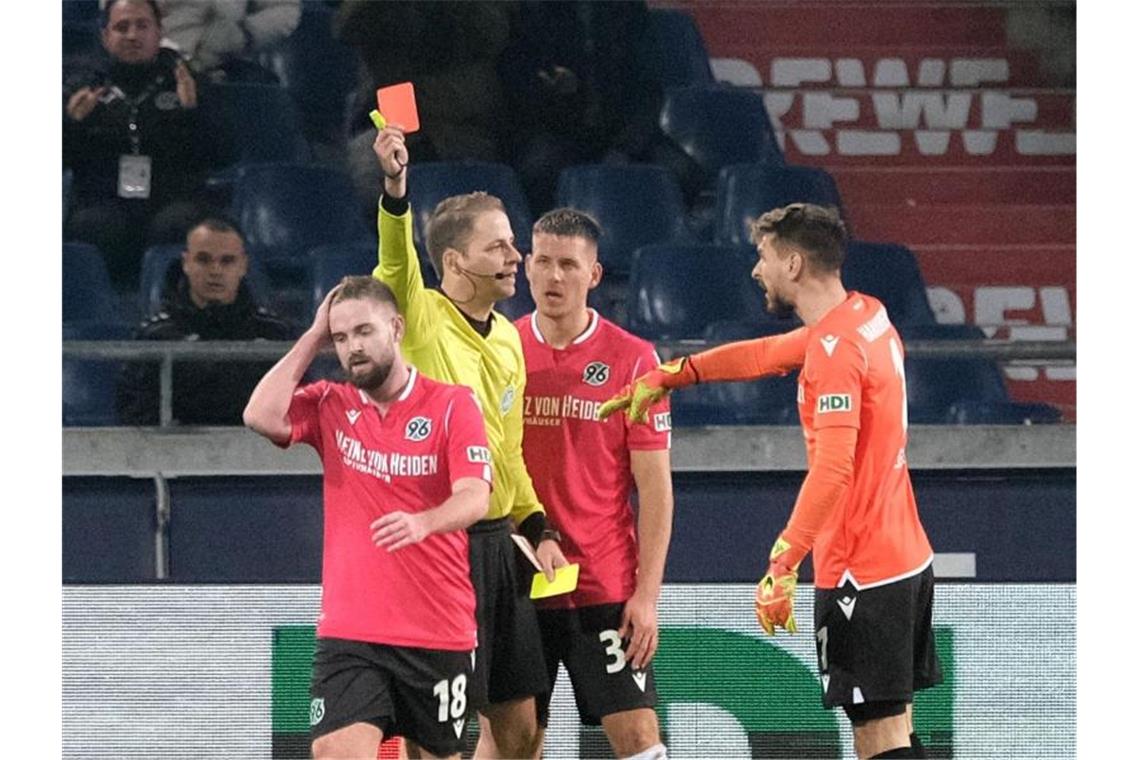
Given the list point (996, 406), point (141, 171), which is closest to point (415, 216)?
point (141, 171)

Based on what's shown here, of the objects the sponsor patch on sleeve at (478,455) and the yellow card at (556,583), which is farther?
the yellow card at (556,583)

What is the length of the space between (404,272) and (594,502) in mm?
814

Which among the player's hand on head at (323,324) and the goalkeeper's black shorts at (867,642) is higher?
the player's hand on head at (323,324)

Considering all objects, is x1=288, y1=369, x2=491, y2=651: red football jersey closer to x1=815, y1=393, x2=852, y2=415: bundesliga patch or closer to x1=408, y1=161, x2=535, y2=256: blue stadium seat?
x1=815, y1=393, x2=852, y2=415: bundesliga patch

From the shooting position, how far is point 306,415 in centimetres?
433

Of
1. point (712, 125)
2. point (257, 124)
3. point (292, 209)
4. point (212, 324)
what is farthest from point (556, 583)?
point (712, 125)

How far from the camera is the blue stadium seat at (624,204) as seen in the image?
28.3 ft

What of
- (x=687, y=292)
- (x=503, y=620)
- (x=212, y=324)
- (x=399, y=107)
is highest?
(x=399, y=107)

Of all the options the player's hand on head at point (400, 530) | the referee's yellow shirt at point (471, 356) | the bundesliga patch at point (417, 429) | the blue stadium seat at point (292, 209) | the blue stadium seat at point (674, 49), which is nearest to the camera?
the player's hand on head at point (400, 530)

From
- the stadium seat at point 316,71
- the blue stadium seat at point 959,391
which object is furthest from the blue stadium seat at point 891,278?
the stadium seat at point 316,71

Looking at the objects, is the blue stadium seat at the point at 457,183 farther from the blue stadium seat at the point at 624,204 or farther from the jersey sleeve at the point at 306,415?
the jersey sleeve at the point at 306,415

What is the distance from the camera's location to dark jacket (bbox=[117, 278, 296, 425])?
653cm

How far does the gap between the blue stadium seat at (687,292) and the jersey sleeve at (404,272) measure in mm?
3478

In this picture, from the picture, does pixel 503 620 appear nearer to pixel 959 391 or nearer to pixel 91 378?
pixel 91 378
